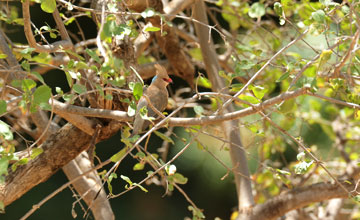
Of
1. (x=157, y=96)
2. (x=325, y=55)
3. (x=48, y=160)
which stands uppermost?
(x=325, y=55)

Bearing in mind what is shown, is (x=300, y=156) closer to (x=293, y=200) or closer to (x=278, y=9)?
(x=278, y=9)

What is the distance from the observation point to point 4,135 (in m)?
1.15

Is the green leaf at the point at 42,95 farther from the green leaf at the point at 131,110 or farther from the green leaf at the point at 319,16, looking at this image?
the green leaf at the point at 319,16

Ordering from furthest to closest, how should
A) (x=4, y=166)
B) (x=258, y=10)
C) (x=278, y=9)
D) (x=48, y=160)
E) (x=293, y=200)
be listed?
(x=293, y=200), (x=48, y=160), (x=258, y=10), (x=278, y=9), (x=4, y=166)

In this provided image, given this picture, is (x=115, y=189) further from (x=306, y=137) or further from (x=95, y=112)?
(x=95, y=112)

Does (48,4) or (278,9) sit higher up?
(48,4)

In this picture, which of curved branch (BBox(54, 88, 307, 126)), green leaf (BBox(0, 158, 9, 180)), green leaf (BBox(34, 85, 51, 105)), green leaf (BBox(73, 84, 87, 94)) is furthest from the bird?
green leaf (BBox(0, 158, 9, 180))

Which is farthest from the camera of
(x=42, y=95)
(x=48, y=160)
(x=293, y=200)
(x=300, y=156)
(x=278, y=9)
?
(x=293, y=200)

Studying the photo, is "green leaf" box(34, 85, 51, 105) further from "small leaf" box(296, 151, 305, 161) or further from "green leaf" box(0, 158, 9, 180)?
"small leaf" box(296, 151, 305, 161)

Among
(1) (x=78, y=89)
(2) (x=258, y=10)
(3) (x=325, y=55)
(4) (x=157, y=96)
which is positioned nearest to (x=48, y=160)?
(4) (x=157, y=96)

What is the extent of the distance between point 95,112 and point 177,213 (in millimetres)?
2786

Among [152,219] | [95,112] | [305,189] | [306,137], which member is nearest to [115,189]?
[152,219]

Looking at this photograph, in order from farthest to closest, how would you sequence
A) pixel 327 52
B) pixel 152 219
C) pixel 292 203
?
pixel 152 219 → pixel 292 203 → pixel 327 52

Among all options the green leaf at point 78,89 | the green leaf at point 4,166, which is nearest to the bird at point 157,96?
the green leaf at point 78,89
